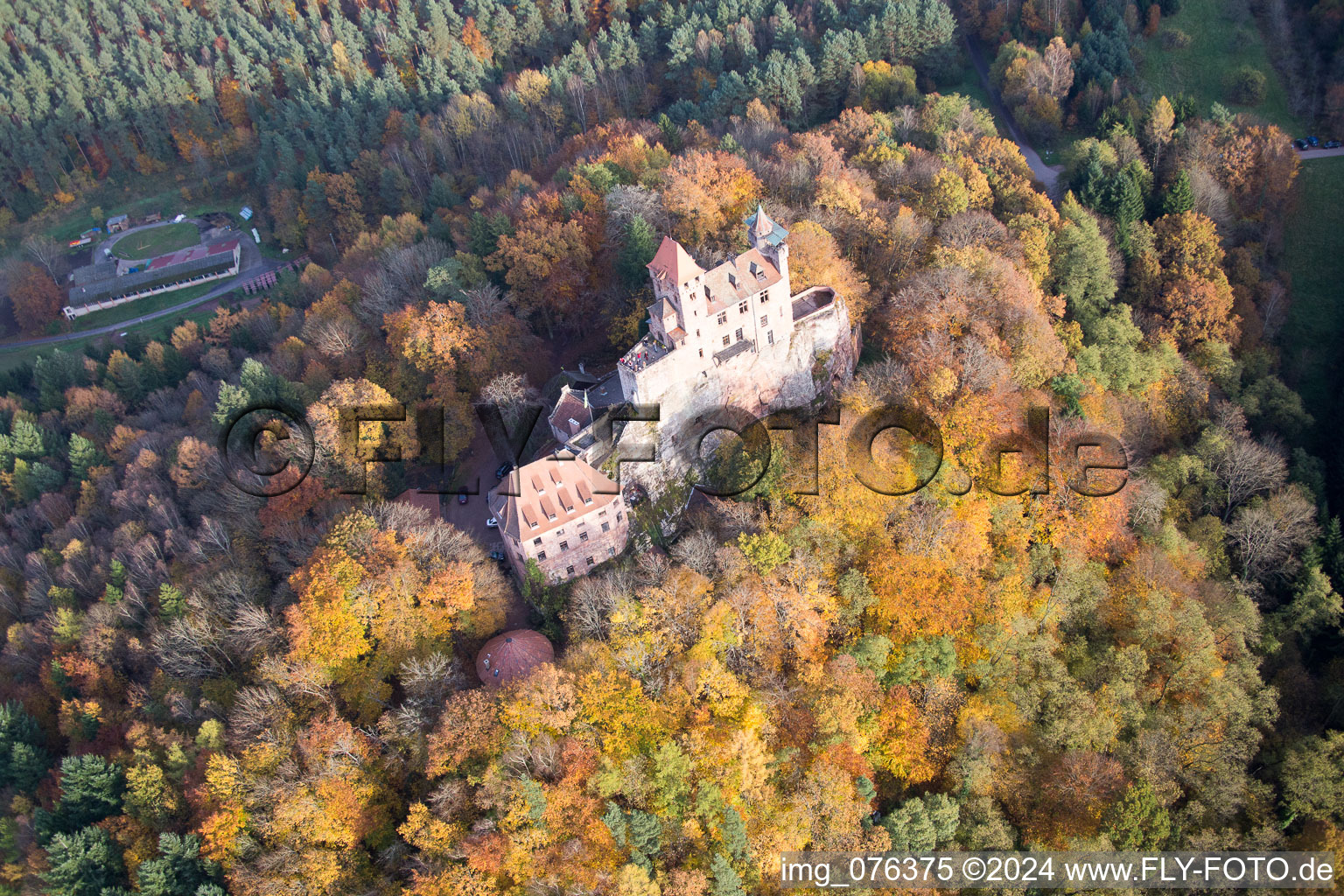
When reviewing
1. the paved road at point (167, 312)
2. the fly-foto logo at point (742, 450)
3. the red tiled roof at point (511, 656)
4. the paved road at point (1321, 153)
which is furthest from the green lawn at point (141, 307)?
the paved road at point (1321, 153)

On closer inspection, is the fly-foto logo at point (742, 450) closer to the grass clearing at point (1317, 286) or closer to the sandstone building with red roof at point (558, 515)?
the sandstone building with red roof at point (558, 515)

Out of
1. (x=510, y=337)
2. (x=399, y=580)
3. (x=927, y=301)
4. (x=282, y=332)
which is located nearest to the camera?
(x=399, y=580)

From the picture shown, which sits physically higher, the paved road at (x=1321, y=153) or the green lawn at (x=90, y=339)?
the paved road at (x=1321, y=153)

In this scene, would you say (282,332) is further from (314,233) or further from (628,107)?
(628,107)

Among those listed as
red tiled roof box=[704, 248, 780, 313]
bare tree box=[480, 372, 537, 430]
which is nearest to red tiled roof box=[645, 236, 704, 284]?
red tiled roof box=[704, 248, 780, 313]

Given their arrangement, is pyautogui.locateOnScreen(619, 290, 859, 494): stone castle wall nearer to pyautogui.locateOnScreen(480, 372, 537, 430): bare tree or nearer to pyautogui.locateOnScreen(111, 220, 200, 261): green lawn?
pyautogui.locateOnScreen(480, 372, 537, 430): bare tree

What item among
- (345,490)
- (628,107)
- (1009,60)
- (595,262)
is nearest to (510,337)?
(595,262)
